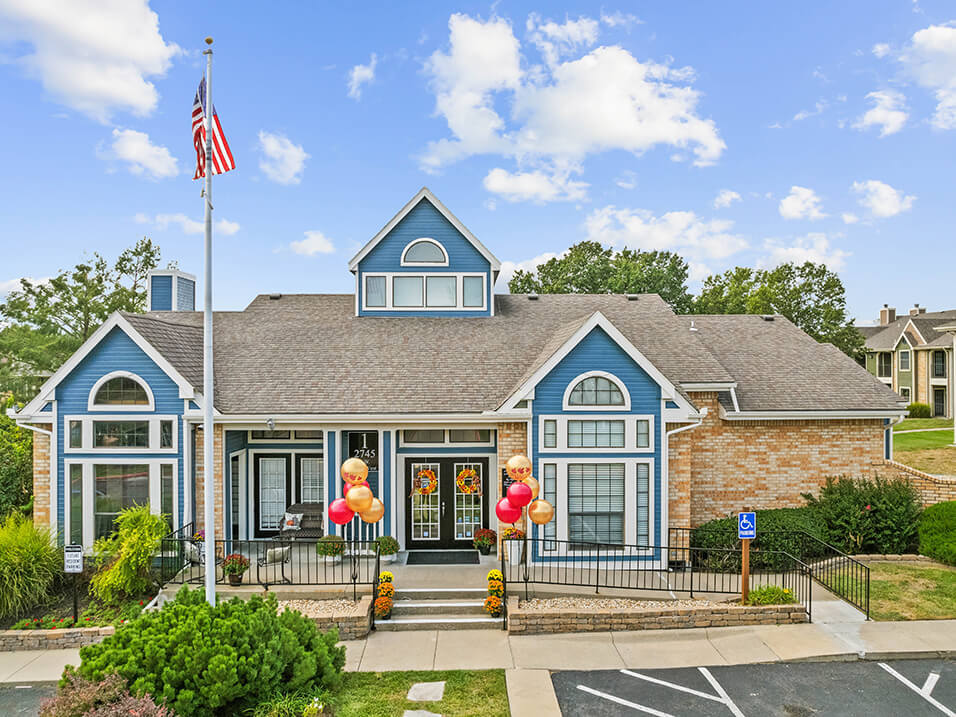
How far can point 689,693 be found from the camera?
913 cm

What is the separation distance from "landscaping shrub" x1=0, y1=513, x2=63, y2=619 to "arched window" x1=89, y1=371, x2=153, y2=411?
2883mm

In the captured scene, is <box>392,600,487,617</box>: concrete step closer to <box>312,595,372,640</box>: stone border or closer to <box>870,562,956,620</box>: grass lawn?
<box>312,595,372,640</box>: stone border

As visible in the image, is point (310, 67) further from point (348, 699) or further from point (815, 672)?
point (815, 672)

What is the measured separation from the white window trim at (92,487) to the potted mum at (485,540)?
6.85 meters

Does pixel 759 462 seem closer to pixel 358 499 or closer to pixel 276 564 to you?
pixel 358 499

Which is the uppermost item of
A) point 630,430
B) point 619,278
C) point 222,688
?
point 619,278

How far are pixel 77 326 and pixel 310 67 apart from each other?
846 inches

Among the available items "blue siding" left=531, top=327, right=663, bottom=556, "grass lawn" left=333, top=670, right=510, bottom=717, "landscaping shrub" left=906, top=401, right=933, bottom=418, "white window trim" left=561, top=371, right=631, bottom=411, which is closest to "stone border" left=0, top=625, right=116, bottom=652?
"grass lawn" left=333, top=670, right=510, bottom=717

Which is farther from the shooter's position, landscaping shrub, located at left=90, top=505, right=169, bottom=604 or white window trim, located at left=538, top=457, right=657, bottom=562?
white window trim, located at left=538, top=457, right=657, bottom=562

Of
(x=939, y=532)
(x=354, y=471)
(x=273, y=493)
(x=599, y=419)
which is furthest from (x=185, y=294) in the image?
(x=939, y=532)

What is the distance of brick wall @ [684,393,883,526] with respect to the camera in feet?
55.0

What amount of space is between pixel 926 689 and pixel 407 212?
15447 mm

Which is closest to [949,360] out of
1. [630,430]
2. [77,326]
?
[630,430]

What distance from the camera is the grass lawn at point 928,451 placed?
79.8 feet
